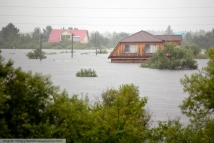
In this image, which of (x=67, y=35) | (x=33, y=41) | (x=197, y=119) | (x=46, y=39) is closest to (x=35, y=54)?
(x=33, y=41)

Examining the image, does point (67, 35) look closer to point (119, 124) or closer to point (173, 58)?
point (173, 58)

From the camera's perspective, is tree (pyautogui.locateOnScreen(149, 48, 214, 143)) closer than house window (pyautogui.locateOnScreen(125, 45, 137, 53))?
Yes

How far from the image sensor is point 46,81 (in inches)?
215

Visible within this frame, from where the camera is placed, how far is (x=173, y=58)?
66.4 feet

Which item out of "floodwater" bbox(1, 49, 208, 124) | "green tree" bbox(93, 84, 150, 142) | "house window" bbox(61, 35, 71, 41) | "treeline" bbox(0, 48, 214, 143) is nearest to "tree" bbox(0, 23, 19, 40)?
"floodwater" bbox(1, 49, 208, 124)

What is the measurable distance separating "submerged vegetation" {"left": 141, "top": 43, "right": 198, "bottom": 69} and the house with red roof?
9.04 metres

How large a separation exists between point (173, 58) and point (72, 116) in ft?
50.5

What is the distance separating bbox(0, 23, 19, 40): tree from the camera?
71.8 ft

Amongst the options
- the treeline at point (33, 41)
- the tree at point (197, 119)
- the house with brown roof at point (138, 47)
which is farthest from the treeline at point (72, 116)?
the house with brown roof at point (138, 47)

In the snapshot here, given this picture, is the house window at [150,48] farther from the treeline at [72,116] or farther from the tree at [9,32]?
the treeline at [72,116]

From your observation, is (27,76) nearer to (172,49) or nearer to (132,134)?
(132,134)

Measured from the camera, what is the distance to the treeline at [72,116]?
4953 millimetres

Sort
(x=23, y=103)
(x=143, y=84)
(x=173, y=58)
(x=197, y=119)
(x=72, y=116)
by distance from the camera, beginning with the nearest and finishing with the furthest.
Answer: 1. (x=23, y=103)
2. (x=72, y=116)
3. (x=197, y=119)
4. (x=143, y=84)
5. (x=173, y=58)

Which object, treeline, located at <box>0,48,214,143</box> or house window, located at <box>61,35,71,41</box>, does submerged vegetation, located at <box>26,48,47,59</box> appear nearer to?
house window, located at <box>61,35,71,41</box>
